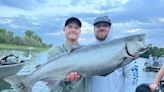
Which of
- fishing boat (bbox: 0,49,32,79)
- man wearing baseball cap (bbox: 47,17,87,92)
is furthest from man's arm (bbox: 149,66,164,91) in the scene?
fishing boat (bbox: 0,49,32,79)

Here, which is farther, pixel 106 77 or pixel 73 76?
pixel 106 77

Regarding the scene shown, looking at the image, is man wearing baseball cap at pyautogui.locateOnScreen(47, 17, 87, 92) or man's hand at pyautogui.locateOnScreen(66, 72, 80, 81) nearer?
man's hand at pyautogui.locateOnScreen(66, 72, 80, 81)

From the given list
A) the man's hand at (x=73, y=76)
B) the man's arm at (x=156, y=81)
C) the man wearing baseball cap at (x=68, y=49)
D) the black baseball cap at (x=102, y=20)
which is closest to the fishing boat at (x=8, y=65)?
the man's arm at (x=156, y=81)

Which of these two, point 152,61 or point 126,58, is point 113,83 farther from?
point 152,61

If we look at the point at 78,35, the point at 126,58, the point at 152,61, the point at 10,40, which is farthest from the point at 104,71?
the point at 10,40

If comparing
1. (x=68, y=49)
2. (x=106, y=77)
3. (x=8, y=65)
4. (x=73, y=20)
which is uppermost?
(x=73, y=20)

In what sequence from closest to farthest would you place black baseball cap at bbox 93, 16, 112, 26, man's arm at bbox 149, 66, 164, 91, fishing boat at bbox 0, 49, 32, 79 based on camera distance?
black baseball cap at bbox 93, 16, 112, 26, man's arm at bbox 149, 66, 164, 91, fishing boat at bbox 0, 49, 32, 79

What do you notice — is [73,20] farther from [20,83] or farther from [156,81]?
[156,81]

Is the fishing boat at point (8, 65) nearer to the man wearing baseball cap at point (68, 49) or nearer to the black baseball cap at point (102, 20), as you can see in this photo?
the man wearing baseball cap at point (68, 49)

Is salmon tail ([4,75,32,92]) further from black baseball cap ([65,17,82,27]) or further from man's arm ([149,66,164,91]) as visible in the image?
man's arm ([149,66,164,91])

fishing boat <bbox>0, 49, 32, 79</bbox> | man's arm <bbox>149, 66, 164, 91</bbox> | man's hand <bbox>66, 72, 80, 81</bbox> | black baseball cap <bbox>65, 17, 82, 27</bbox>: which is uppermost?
black baseball cap <bbox>65, 17, 82, 27</bbox>

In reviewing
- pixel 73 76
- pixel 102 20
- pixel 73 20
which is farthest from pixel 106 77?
pixel 73 20

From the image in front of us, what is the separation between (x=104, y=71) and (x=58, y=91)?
81 centimetres

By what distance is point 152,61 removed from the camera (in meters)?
61.5
